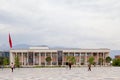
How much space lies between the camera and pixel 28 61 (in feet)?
489

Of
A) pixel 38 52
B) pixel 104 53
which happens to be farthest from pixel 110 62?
pixel 38 52

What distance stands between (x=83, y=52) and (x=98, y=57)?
7986mm

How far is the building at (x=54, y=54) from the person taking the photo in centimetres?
14725

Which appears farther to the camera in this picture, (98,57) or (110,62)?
(98,57)

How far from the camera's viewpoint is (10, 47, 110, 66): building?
147250 mm

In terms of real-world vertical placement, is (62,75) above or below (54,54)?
above

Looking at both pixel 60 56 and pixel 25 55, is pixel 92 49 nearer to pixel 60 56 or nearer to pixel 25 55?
pixel 60 56

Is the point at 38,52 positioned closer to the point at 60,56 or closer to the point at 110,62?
the point at 60,56

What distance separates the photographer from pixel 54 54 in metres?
150

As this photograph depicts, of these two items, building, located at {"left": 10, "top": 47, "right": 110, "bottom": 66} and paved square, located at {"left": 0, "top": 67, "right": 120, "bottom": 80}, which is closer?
paved square, located at {"left": 0, "top": 67, "right": 120, "bottom": 80}

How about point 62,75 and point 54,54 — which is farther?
point 54,54

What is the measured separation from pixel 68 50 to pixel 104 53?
18.0 meters

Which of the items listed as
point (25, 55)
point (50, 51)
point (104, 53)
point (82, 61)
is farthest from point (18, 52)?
point (104, 53)

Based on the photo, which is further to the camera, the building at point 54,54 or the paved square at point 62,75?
the building at point 54,54
